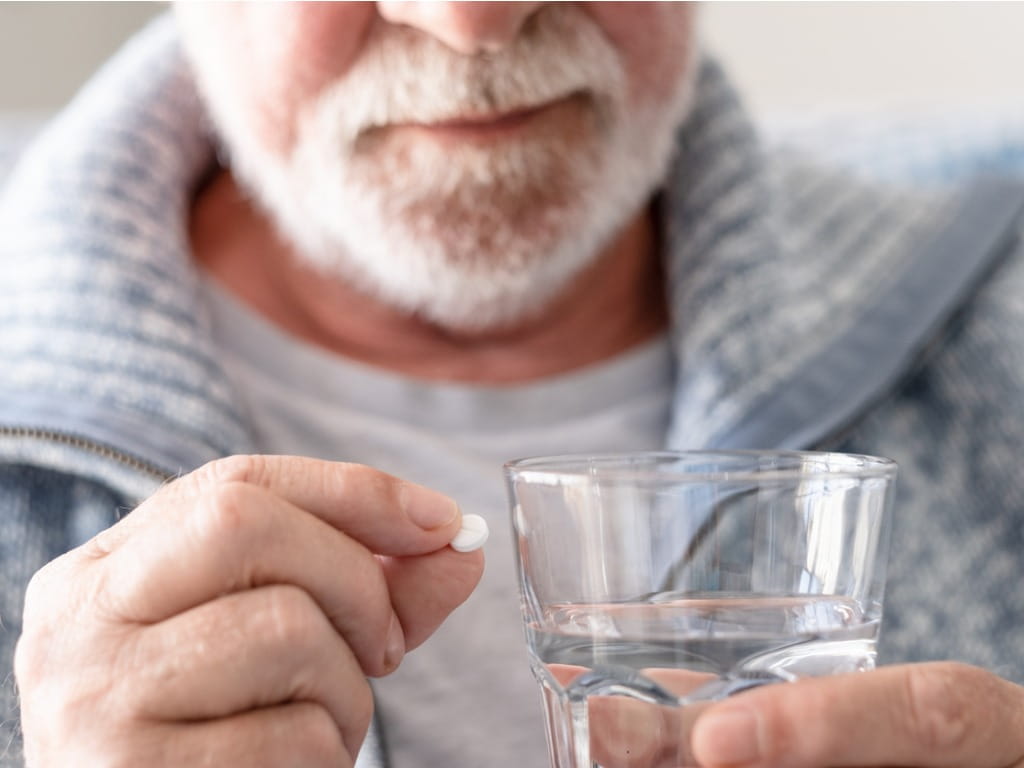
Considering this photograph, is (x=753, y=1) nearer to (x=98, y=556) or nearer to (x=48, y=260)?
(x=48, y=260)

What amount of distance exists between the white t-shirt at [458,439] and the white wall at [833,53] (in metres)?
0.69

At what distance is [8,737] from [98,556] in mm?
183

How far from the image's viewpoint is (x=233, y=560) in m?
0.39

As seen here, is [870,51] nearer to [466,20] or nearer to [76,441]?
[466,20]

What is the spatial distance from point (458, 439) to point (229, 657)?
488 millimetres

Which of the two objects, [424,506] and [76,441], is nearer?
[424,506]

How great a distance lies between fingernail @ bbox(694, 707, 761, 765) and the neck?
0.56m

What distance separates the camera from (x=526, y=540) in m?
0.39

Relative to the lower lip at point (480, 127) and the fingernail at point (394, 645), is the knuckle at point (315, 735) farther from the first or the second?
the lower lip at point (480, 127)

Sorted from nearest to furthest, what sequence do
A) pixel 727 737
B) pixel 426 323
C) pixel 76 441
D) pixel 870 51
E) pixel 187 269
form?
pixel 727 737 < pixel 76 441 < pixel 187 269 < pixel 426 323 < pixel 870 51

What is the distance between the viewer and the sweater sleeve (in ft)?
2.26

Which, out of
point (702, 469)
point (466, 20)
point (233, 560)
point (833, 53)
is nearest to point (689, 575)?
point (702, 469)

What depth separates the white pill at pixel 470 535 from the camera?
424 mm

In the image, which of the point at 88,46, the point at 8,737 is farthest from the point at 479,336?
the point at 88,46
